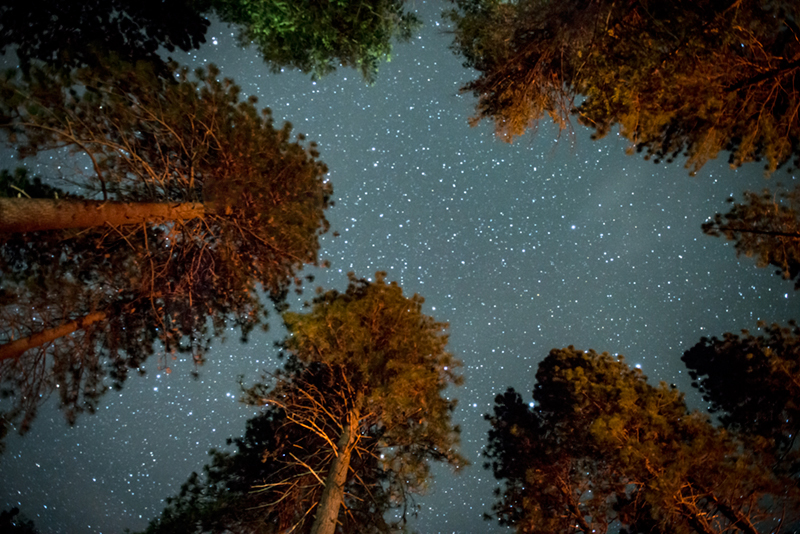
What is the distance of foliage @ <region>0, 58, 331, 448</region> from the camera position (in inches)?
204

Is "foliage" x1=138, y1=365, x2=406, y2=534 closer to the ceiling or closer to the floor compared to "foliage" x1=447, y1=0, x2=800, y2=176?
closer to the floor

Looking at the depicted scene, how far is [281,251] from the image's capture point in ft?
23.0

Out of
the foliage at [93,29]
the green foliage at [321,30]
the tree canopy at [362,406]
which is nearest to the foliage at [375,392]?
the tree canopy at [362,406]

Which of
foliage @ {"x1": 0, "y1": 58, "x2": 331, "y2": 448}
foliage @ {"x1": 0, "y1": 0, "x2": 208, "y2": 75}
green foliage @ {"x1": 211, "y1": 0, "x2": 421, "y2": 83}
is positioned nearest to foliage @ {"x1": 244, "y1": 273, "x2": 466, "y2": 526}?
foliage @ {"x1": 0, "y1": 58, "x2": 331, "y2": 448}

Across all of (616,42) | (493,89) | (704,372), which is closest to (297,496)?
(493,89)

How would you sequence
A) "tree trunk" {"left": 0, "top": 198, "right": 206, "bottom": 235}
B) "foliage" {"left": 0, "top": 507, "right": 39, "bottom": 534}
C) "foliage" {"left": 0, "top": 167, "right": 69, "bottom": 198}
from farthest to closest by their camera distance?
"foliage" {"left": 0, "top": 507, "right": 39, "bottom": 534}
"foliage" {"left": 0, "top": 167, "right": 69, "bottom": 198}
"tree trunk" {"left": 0, "top": 198, "right": 206, "bottom": 235}

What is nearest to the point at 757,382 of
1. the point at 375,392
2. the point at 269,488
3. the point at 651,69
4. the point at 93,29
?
the point at 651,69

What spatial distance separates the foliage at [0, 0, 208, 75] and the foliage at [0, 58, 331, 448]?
1206 mm

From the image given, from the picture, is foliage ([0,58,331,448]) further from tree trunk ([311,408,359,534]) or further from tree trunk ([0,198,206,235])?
tree trunk ([311,408,359,534])

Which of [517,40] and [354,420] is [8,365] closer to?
[354,420]

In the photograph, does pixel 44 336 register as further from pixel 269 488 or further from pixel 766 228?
pixel 766 228

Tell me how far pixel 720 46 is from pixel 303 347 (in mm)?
8654

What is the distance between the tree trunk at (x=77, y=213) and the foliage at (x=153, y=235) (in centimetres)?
23

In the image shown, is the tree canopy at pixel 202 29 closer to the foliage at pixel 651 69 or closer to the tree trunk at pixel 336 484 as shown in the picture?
the foliage at pixel 651 69
